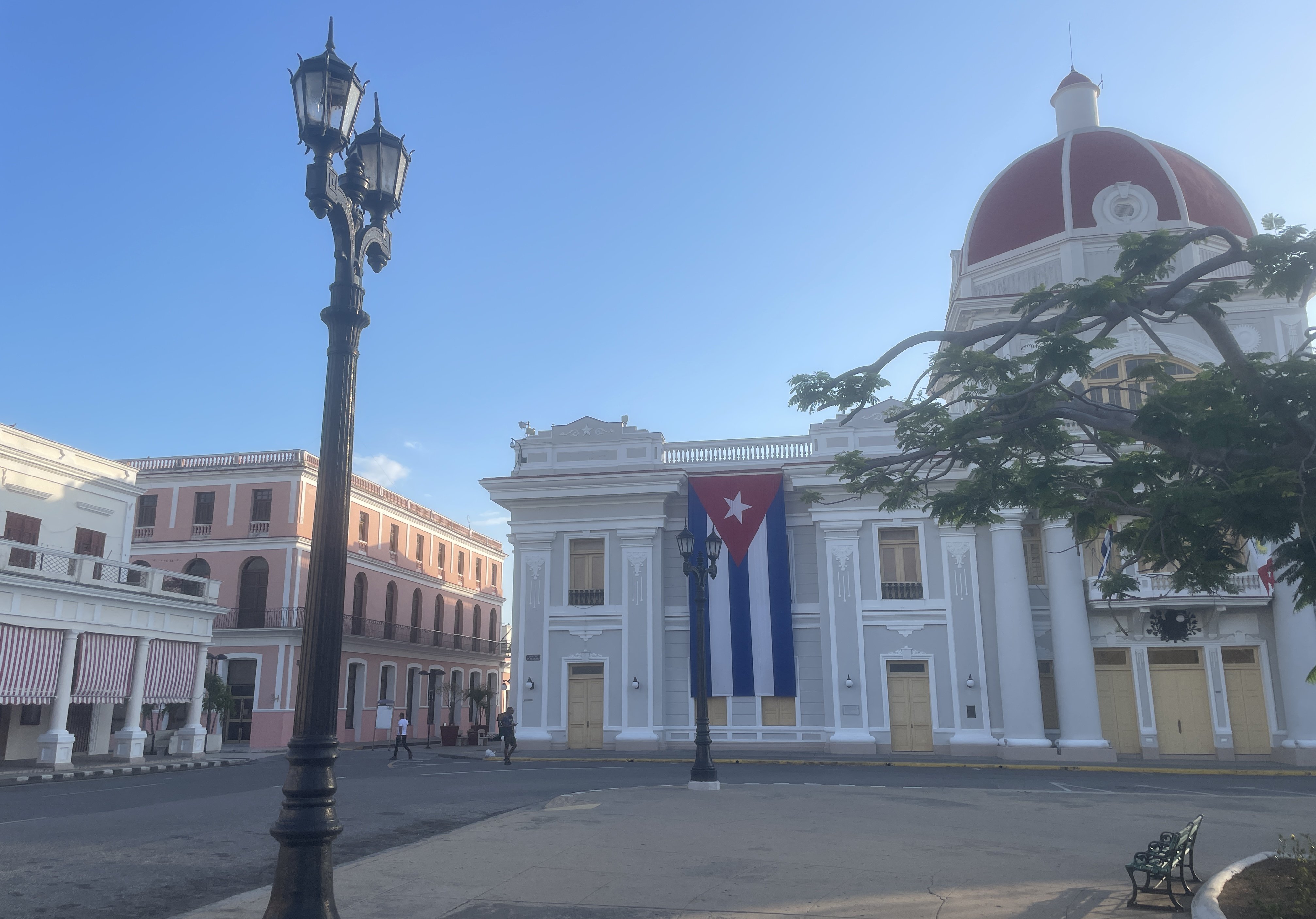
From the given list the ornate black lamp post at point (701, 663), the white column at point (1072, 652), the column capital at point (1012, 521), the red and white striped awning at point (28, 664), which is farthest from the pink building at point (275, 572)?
the white column at point (1072, 652)

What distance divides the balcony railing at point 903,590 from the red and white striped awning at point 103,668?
21887 millimetres

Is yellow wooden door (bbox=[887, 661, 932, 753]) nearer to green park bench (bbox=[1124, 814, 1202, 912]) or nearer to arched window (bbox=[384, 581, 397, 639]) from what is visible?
green park bench (bbox=[1124, 814, 1202, 912])

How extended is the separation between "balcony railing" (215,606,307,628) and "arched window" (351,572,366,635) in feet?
8.99

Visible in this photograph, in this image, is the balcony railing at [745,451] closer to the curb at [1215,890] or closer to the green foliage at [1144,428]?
the green foliage at [1144,428]

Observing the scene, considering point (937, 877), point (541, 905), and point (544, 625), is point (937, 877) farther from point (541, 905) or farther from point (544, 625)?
point (544, 625)

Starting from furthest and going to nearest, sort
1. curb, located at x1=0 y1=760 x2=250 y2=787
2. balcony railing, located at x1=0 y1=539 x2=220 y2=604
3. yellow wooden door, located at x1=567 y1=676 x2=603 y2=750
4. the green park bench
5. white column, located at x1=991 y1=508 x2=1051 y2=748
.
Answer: yellow wooden door, located at x1=567 y1=676 x2=603 y2=750 < white column, located at x1=991 y1=508 x2=1051 y2=748 < balcony railing, located at x1=0 y1=539 x2=220 y2=604 < curb, located at x1=0 y1=760 x2=250 y2=787 < the green park bench

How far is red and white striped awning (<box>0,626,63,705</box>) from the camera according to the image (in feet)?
74.7

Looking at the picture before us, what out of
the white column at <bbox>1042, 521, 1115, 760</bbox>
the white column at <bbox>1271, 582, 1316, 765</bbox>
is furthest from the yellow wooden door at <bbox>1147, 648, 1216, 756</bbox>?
the white column at <bbox>1271, 582, 1316, 765</bbox>

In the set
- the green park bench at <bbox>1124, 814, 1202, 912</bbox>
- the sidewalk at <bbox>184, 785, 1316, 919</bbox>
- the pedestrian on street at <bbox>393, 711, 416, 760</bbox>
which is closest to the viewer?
the green park bench at <bbox>1124, 814, 1202, 912</bbox>

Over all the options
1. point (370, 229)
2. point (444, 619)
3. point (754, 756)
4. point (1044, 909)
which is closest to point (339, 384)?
point (370, 229)

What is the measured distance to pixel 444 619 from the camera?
48781mm

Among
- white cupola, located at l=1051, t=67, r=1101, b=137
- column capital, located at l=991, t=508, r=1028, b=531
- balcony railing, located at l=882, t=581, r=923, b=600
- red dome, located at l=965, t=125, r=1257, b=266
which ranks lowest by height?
balcony railing, located at l=882, t=581, r=923, b=600

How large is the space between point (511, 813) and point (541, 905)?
5526mm

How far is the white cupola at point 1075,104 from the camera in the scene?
34750 millimetres
